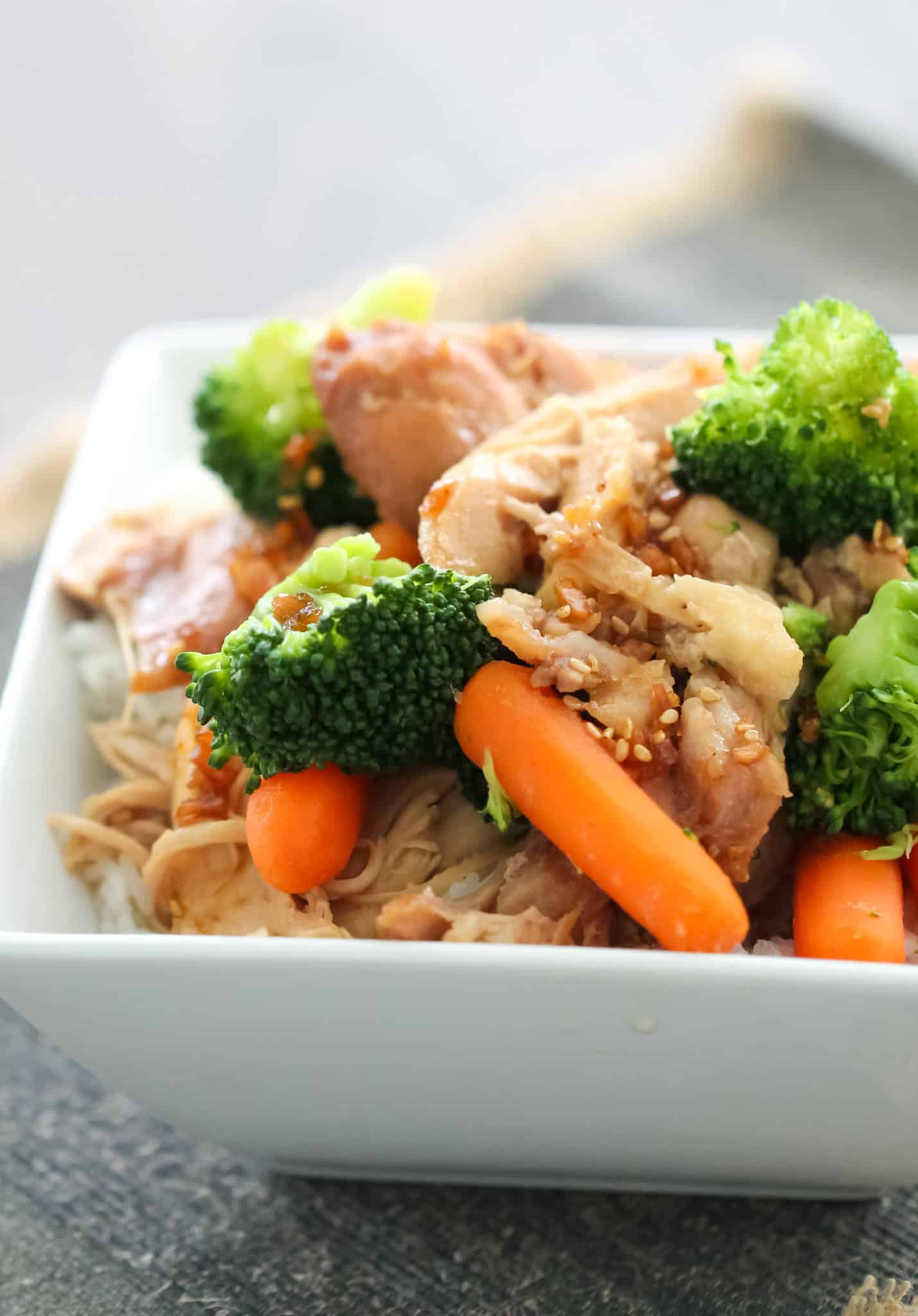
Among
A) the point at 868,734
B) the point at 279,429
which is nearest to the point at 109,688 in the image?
the point at 279,429

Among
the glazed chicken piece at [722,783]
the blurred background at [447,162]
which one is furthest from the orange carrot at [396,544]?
the blurred background at [447,162]

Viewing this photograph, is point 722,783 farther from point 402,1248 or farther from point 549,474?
point 402,1248

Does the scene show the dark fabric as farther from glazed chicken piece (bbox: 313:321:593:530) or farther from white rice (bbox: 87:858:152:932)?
glazed chicken piece (bbox: 313:321:593:530)

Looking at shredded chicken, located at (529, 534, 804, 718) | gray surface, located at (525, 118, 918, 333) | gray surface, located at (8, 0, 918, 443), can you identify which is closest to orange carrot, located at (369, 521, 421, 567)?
shredded chicken, located at (529, 534, 804, 718)

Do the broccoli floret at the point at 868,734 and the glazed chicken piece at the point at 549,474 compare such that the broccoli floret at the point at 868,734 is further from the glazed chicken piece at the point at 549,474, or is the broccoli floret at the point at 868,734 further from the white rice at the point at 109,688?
the white rice at the point at 109,688

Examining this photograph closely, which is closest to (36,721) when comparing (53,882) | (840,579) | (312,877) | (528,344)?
(53,882)

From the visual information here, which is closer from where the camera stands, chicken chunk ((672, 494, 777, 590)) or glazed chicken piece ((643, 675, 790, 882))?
glazed chicken piece ((643, 675, 790, 882))
